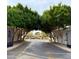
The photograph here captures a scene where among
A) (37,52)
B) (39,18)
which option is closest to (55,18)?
(39,18)

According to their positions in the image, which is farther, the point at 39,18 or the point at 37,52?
the point at 39,18

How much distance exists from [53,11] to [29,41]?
609mm

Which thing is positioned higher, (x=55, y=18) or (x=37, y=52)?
(x=55, y=18)

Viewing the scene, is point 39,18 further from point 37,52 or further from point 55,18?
point 37,52

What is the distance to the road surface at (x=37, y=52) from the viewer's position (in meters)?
2.43

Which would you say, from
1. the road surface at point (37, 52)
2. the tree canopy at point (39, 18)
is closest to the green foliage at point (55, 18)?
the tree canopy at point (39, 18)

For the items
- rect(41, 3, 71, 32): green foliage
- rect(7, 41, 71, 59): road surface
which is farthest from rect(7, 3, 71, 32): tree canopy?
rect(7, 41, 71, 59): road surface

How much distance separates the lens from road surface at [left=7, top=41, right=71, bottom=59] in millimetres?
2428

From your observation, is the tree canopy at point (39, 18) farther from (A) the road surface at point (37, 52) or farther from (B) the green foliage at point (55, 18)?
(A) the road surface at point (37, 52)

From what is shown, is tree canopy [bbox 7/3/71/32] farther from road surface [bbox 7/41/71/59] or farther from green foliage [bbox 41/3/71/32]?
road surface [bbox 7/41/71/59]

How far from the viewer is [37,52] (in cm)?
248

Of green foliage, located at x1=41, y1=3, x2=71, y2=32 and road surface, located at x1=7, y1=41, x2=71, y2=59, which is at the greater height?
green foliage, located at x1=41, y1=3, x2=71, y2=32
